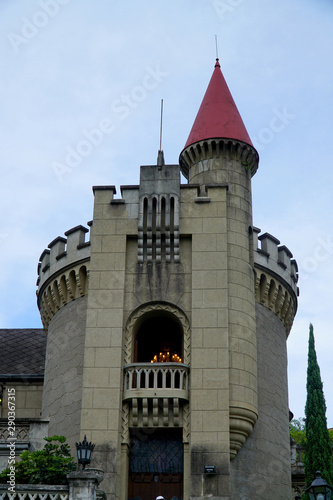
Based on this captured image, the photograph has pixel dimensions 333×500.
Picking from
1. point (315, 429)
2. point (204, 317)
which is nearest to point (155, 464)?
point (204, 317)

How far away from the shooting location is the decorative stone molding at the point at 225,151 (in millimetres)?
32062

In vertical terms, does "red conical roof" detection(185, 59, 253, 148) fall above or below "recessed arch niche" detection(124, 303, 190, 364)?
above

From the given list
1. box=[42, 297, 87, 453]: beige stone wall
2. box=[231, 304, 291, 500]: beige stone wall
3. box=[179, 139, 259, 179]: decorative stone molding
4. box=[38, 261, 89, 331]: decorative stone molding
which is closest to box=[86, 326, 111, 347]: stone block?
box=[42, 297, 87, 453]: beige stone wall

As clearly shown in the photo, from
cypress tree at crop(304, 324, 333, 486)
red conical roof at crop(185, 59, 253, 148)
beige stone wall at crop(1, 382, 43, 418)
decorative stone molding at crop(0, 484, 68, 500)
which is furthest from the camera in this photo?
beige stone wall at crop(1, 382, 43, 418)

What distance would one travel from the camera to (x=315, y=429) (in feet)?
95.6

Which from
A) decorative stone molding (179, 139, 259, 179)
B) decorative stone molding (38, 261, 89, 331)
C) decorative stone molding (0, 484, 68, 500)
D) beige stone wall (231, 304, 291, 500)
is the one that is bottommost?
decorative stone molding (0, 484, 68, 500)

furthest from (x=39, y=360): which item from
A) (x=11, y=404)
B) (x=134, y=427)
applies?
(x=134, y=427)

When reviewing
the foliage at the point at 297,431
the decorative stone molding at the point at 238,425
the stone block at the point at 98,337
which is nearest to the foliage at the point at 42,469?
the stone block at the point at 98,337

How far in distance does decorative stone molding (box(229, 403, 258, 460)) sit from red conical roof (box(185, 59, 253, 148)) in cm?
1133

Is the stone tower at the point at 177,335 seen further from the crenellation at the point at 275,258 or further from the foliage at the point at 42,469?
the foliage at the point at 42,469

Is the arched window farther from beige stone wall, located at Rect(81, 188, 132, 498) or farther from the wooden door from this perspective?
the wooden door

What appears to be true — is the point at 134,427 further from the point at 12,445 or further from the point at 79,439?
the point at 12,445

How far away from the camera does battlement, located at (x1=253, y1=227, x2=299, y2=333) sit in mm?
30906

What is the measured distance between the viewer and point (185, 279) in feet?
92.3
